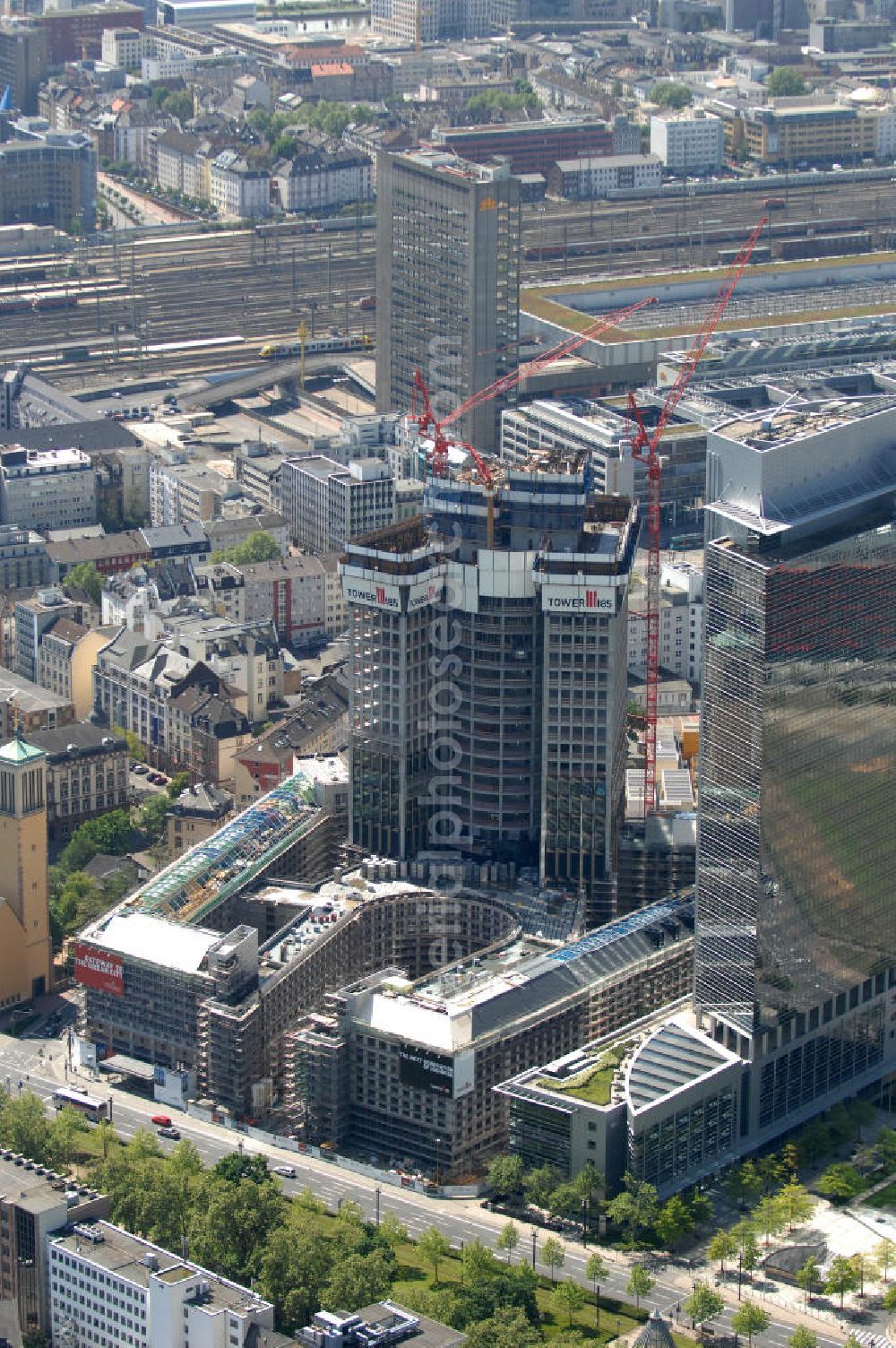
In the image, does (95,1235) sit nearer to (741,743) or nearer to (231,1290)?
(231,1290)

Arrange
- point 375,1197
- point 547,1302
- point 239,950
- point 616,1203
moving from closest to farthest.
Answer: point 547,1302 < point 616,1203 < point 375,1197 < point 239,950

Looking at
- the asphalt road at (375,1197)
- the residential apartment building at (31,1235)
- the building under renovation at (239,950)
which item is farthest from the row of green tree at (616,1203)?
the residential apartment building at (31,1235)

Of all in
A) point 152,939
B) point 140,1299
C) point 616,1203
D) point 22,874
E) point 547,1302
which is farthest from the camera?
point 22,874

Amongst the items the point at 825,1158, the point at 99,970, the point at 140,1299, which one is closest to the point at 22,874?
the point at 99,970

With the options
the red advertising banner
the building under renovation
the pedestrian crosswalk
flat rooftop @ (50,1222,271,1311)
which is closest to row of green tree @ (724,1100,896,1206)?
the pedestrian crosswalk

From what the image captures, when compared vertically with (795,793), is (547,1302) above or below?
below

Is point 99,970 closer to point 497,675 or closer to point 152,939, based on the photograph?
point 152,939

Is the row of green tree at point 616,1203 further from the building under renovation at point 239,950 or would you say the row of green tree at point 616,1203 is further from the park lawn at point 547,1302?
the building under renovation at point 239,950
